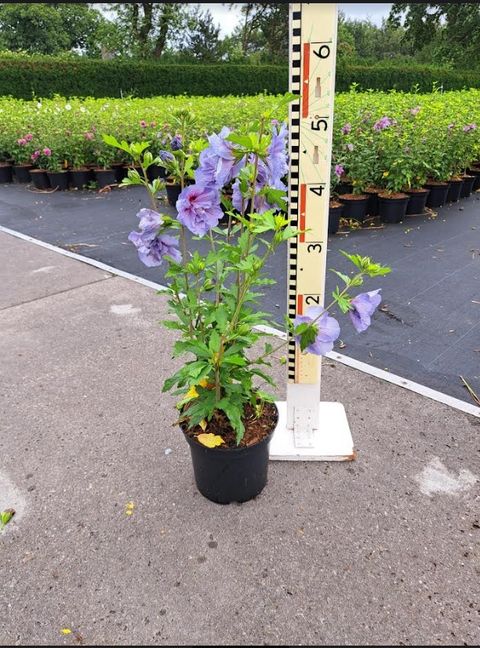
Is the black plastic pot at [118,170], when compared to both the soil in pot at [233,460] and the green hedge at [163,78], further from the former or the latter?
the green hedge at [163,78]

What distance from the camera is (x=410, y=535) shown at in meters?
1.98

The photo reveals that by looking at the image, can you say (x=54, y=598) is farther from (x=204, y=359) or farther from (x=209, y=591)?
(x=204, y=359)

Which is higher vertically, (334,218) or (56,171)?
(56,171)

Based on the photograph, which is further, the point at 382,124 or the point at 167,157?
the point at 382,124

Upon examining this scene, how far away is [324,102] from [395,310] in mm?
2301

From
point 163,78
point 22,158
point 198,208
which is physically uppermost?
point 163,78

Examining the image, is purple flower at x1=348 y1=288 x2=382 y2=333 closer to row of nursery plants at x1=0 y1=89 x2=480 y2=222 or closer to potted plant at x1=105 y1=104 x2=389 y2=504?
potted plant at x1=105 y1=104 x2=389 y2=504

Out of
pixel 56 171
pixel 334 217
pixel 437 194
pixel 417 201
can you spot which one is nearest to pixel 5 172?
pixel 56 171

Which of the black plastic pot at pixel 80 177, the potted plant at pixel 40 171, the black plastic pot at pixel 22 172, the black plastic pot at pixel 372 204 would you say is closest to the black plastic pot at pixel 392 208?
the black plastic pot at pixel 372 204

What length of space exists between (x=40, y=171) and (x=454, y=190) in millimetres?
6186

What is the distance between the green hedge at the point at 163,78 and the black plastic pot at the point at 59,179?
9.09 m

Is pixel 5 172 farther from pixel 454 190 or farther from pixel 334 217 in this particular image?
pixel 454 190

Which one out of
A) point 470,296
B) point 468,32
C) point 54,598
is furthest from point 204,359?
point 468,32

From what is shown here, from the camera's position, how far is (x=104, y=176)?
823 cm
